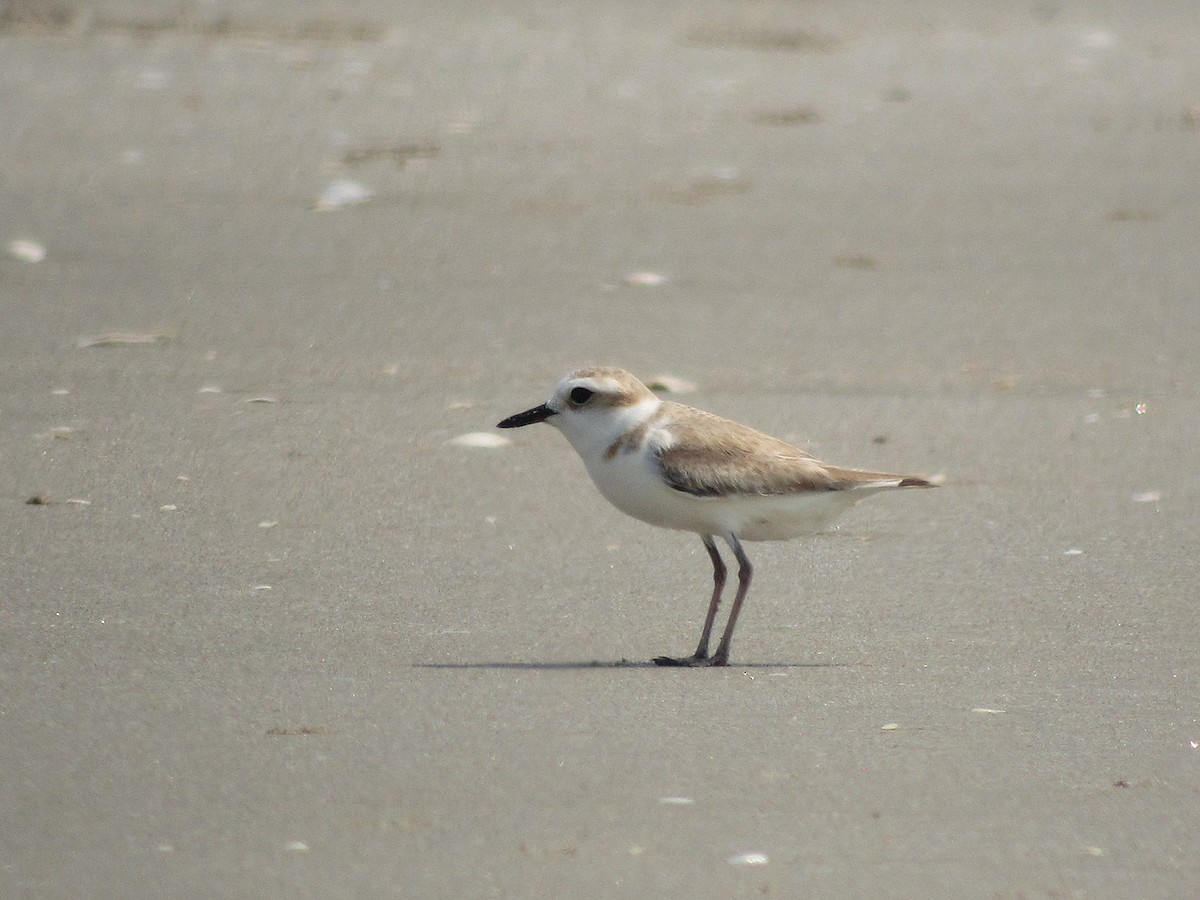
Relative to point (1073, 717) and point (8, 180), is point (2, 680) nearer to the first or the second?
point (1073, 717)

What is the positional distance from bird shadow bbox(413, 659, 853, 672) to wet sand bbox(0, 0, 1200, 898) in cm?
4

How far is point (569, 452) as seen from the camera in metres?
5.77

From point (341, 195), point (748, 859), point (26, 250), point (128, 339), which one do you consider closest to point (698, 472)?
point (748, 859)

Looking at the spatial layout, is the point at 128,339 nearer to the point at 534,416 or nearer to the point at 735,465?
the point at 534,416

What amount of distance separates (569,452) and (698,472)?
1517 millimetres

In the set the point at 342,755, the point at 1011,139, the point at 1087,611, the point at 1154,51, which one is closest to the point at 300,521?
the point at 342,755

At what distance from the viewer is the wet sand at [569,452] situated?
10.9 feet

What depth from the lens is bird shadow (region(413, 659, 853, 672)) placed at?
4078 millimetres

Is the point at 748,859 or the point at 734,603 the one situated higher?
the point at 748,859

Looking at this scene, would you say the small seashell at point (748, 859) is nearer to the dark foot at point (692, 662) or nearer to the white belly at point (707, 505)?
the dark foot at point (692, 662)

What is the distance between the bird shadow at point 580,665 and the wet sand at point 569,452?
37 mm

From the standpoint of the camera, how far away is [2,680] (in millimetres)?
3881

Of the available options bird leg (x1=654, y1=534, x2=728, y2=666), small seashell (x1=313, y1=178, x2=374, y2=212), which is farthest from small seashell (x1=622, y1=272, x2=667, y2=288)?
bird leg (x1=654, y1=534, x2=728, y2=666)

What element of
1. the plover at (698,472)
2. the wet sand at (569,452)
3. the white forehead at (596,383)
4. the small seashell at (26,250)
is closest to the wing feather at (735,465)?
the plover at (698,472)
